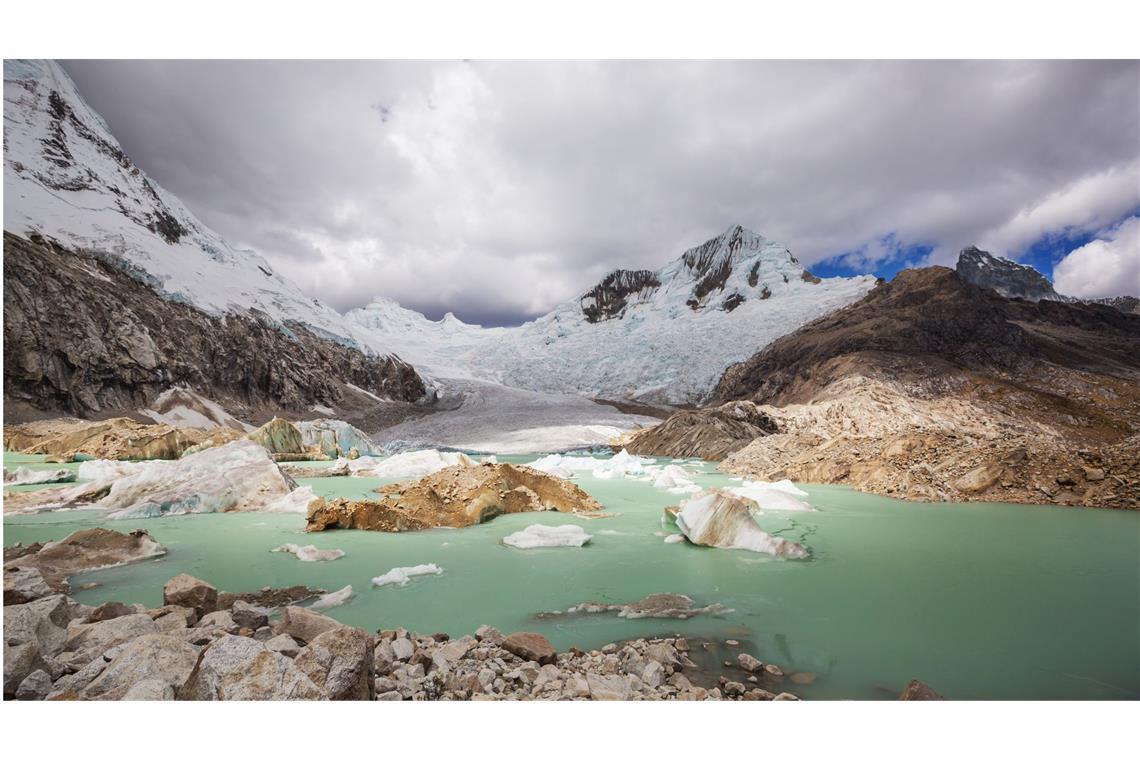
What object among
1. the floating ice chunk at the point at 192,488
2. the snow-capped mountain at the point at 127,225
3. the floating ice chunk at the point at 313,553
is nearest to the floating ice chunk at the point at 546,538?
the floating ice chunk at the point at 313,553

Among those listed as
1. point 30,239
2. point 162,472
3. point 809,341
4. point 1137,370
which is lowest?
point 162,472

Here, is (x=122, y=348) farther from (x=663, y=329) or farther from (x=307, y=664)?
(x=663, y=329)

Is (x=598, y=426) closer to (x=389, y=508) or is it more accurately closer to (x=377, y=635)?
(x=389, y=508)

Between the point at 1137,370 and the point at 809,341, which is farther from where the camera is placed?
the point at 809,341

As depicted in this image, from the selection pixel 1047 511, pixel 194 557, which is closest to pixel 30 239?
pixel 194 557

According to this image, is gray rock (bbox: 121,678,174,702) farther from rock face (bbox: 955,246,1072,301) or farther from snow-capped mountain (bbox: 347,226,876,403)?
rock face (bbox: 955,246,1072,301)

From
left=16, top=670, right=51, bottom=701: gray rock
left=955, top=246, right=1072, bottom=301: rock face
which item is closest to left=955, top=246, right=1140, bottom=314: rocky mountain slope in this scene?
left=955, top=246, right=1072, bottom=301: rock face

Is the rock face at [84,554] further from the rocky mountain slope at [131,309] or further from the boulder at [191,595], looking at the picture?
the rocky mountain slope at [131,309]
